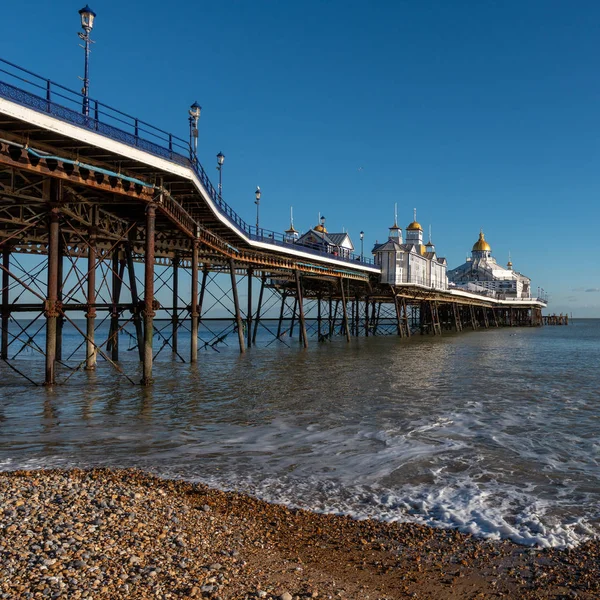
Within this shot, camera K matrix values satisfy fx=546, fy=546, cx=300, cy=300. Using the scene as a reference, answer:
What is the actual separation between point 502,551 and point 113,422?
388 inches

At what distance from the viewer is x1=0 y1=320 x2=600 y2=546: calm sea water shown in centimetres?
805

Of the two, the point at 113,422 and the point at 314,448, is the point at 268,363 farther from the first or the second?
the point at 314,448

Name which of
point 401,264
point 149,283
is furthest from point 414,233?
point 149,283

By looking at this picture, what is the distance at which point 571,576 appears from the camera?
574 centimetres

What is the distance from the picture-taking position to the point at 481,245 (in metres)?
143

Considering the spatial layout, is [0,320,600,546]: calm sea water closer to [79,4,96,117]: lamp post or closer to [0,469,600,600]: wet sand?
[0,469,600,600]: wet sand

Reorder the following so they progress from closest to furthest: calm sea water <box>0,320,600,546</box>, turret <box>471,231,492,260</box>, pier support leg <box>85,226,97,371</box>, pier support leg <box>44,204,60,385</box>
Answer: calm sea water <box>0,320,600,546</box> → pier support leg <box>44,204,60,385</box> → pier support leg <box>85,226,97,371</box> → turret <box>471,231,492,260</box>

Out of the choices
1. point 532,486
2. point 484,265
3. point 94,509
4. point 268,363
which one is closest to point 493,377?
point 268,363

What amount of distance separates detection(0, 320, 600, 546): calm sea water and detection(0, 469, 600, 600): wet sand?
0.73m

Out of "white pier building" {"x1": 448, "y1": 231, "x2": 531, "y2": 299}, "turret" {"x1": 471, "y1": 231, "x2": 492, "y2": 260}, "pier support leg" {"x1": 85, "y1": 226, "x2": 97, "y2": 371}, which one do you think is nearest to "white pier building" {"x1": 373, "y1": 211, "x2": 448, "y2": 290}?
"pier support leg" {"x1": 85, "y1": 226, "x2": 97, "y2": 371}

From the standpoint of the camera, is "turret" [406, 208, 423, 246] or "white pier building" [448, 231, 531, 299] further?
"white pier building" [448, 231, 531, 299]

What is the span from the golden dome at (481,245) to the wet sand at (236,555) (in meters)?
144

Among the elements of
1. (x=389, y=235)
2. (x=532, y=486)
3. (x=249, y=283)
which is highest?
(x=389, y=235)

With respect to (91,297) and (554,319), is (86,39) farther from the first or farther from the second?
(554,319)
